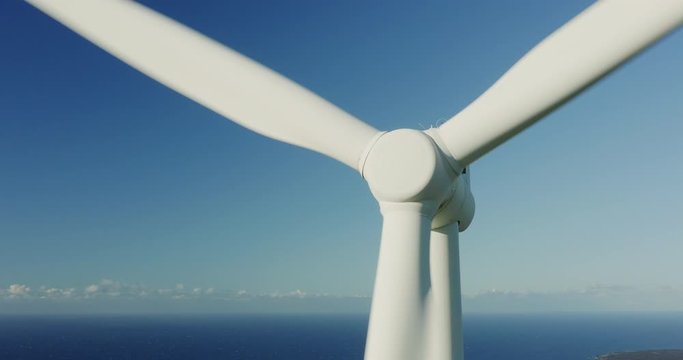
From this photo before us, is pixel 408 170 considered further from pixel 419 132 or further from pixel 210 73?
pixel 210 73

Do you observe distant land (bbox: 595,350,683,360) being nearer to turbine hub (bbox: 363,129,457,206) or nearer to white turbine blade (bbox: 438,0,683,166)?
white turbine blade (bbox: 438,0,683,166)

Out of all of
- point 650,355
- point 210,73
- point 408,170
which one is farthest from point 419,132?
point 650,355

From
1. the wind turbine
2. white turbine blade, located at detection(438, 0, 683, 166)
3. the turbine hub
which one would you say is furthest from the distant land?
the turbine hub

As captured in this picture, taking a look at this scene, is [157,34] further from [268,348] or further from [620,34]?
[268,348]

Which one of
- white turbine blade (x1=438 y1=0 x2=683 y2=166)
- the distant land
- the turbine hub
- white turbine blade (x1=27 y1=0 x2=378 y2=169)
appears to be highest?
the distant land

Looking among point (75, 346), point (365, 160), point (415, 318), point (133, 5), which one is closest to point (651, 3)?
point (365, 160)

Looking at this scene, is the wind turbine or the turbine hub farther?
the turbine hub
